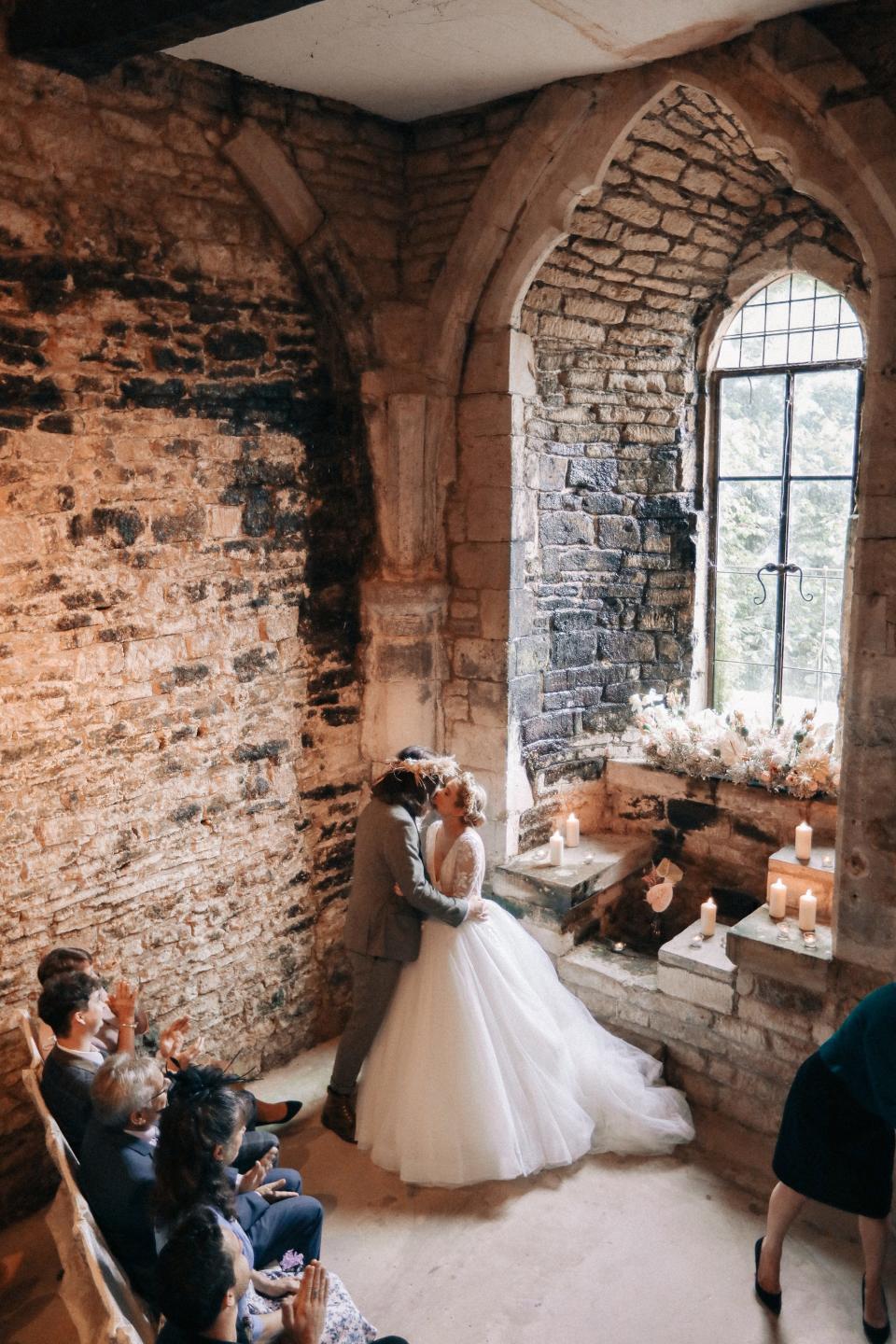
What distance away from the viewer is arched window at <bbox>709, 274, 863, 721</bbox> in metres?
5.26

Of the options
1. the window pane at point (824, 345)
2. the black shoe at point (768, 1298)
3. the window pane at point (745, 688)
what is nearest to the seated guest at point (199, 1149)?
the black shoe at point (768, 1298)

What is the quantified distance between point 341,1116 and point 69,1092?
154 cm

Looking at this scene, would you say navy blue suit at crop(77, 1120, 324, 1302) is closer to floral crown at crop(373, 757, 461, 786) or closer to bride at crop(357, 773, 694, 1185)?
bride at crop(357, 773, 694, 1185)

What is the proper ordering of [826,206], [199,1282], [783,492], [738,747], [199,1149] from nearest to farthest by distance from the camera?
[199,1282] < [199,1149] < [826,206] < [738,747] < [783,492]

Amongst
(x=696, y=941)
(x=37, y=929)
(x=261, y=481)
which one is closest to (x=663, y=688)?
(x=696, y=941)

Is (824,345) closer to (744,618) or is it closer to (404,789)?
(744,618)

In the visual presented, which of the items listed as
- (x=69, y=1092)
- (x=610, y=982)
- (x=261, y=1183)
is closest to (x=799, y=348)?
(x=610, y=982)

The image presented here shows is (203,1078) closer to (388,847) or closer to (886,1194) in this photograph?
(388,847)

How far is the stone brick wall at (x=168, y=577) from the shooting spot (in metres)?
3.81

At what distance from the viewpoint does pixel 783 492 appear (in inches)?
215

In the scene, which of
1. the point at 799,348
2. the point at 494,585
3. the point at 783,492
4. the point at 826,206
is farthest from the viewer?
the point at 783,492

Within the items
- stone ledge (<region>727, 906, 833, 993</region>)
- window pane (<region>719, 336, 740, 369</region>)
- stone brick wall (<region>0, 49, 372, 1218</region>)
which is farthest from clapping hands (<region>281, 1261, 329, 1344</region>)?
window pane (<region>719, 336, 740, 369</region>)

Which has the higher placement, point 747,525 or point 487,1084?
point 747,525

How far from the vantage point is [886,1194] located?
3344 millimetres
